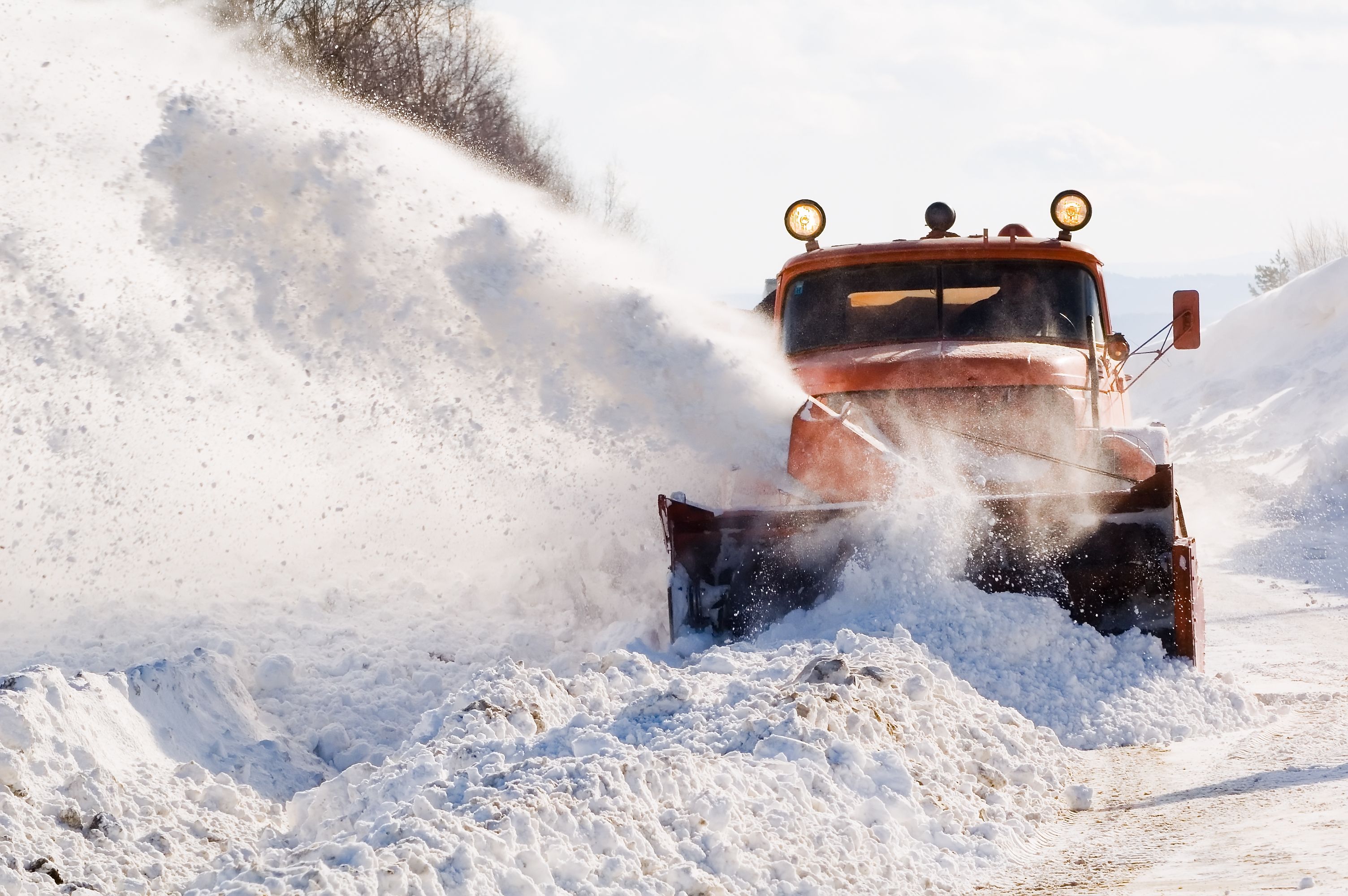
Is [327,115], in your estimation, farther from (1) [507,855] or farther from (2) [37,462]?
(1) [507,855]

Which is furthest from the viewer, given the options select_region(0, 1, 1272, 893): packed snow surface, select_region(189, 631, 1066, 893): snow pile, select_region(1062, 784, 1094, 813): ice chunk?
select_region(1062, 784, 1094, 813): ice chunk

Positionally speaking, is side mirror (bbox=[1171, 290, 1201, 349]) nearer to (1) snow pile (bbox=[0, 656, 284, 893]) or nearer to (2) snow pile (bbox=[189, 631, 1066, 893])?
(2) snow pile (bbox=[189, 631, 1066, 893])

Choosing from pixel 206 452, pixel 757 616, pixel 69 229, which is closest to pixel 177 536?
pixel 206 452

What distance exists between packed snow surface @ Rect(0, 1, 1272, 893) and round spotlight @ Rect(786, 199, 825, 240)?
56 cm

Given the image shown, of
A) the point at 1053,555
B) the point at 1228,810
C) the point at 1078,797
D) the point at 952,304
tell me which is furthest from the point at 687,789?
the point at 952,304

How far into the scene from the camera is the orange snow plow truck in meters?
5.61

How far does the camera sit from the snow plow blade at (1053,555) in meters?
5.56

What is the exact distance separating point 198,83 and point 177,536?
2.58 meters

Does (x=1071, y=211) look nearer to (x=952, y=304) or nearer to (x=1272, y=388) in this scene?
(x=952, y=304)

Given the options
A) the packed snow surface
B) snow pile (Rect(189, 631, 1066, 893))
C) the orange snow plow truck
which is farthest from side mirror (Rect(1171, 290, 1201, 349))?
snow pile (Rect(189, 631, 1066, 893))

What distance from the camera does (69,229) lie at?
7.87 m

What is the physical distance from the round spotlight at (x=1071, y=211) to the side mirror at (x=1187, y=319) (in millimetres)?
637

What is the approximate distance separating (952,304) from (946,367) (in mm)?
777

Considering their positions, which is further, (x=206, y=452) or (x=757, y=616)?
(x=206, y=452)
